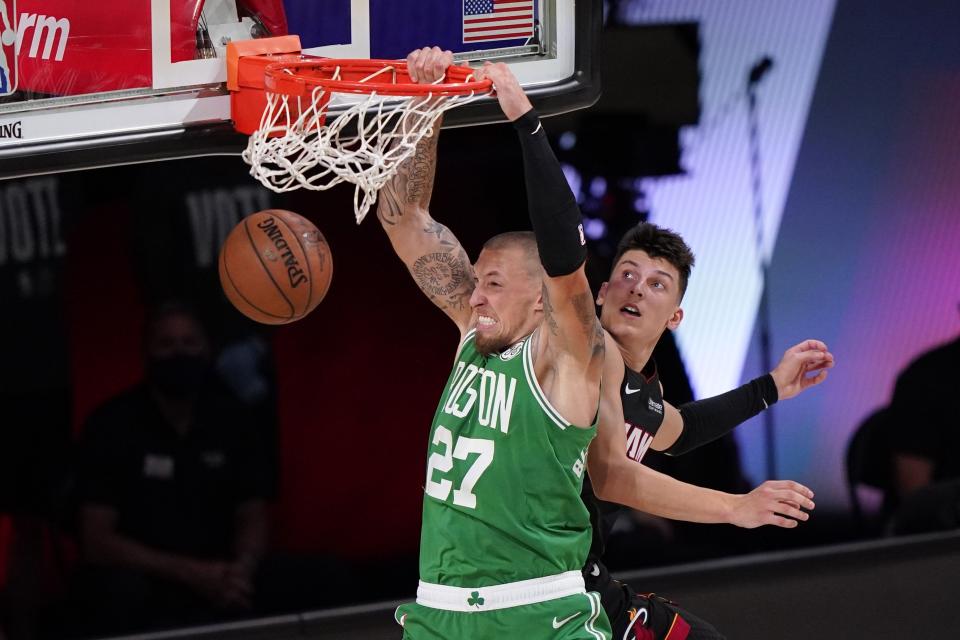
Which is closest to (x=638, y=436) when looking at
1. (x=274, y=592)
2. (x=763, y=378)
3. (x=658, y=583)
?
(x=763, y=378)

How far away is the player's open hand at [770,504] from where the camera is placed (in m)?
3.00

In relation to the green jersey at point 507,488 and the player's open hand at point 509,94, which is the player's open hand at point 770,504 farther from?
the player's open hand at point 509,94

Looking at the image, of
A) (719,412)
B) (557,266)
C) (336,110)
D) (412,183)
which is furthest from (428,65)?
(719,412)

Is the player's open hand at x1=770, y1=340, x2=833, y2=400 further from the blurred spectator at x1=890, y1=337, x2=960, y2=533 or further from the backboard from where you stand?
the blurred spectator at x1=890, y1=337, x2=960, y2=533

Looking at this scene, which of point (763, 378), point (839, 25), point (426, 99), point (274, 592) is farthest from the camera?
point (839, 25)

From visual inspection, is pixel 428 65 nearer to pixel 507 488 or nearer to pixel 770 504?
pixel 507 488

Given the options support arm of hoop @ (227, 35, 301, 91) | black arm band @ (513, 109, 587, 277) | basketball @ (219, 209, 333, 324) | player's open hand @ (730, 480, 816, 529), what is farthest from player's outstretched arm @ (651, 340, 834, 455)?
support arm of hoop @ (227, 35, 301, 91)

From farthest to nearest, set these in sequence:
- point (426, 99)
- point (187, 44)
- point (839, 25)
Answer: point (839, 25)
point (187, 44)
point (426, 99)

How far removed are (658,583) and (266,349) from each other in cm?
199

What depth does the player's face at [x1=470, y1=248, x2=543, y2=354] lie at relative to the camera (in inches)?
118

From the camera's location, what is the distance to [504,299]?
3021 mm

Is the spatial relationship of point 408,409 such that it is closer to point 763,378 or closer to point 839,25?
point 763,378

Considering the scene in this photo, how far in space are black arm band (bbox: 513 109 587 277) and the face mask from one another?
10.4 ft

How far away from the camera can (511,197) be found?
5.74 m
